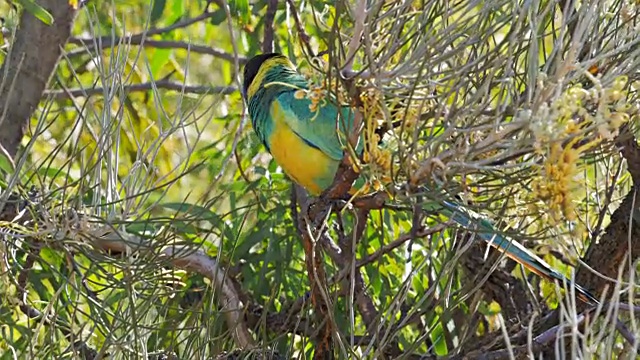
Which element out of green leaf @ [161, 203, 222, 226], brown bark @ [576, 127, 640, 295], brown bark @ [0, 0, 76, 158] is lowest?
brown bark @ [576, 127, 640, 295]

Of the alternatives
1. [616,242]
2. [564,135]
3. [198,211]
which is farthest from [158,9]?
[564,135]

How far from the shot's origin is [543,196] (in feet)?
5.11

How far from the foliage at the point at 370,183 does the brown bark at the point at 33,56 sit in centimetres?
24

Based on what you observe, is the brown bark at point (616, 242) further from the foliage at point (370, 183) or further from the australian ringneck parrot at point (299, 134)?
the australian ringneck parrot at point (299, 134)

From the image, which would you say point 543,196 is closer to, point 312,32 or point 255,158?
point 312,32

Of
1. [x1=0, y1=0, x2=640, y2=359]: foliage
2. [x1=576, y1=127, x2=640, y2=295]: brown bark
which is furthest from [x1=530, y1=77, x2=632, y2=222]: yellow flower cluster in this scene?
[x1=576, y1=127, x2=640, y2=295]: brown bark

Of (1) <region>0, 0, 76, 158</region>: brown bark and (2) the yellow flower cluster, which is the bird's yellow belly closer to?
(1) <region>0, 0, 76, 158</region>: brown bark

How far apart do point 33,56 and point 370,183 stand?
5.91ft

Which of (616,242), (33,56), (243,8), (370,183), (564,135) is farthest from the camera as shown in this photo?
(33,56)

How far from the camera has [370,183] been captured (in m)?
1.87

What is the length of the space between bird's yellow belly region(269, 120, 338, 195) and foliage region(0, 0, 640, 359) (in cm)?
11

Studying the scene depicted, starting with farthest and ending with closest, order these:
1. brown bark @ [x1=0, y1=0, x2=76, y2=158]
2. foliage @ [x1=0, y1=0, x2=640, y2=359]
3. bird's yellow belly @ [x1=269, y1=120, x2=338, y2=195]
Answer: brown bark @ [x1=0, y1=0, x2=76, y2=158] → bird's yellow belly @ [x1=269, y1=120, x2=338, y2=195] → foliage @ [x1=0, y1=0, x2=640, y2=359]

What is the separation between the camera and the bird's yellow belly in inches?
108

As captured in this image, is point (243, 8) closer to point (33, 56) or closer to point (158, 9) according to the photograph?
point (158, 9)
